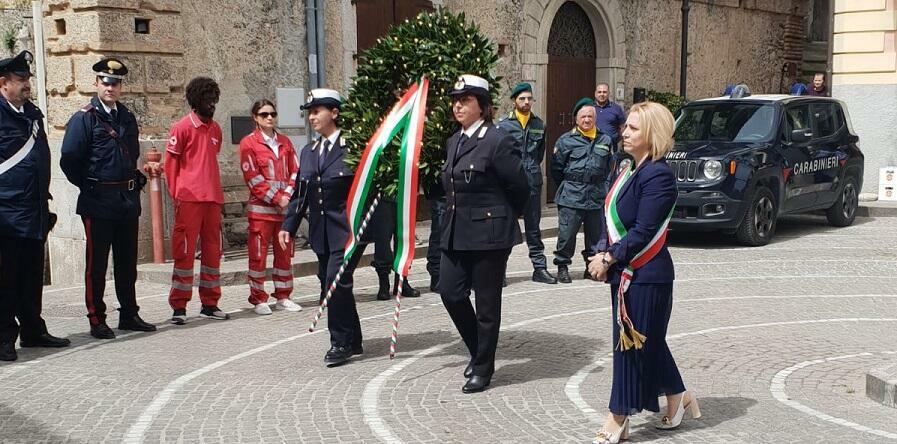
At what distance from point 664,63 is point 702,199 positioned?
30.2 feet

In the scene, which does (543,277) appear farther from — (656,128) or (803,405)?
(656,128)

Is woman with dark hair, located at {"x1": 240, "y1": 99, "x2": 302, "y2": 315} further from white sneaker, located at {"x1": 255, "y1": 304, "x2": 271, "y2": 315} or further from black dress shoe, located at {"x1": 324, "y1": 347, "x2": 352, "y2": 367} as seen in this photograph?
black dress shoe, located at {"x1": 324, "y1": 347, "x2": 352, "y2": 367}

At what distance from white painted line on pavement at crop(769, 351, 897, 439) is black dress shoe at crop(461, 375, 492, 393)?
173 centimetres

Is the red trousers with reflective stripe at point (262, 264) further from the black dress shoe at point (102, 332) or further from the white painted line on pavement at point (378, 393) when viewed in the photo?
the white painted line on pavement at point (378, 393)

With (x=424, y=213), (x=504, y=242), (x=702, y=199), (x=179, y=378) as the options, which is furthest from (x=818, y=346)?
(x=424, y=213)

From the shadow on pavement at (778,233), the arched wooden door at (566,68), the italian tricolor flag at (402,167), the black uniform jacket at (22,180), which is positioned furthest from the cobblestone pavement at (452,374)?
the arched wooden door at (566,68)

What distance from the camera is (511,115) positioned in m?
11.4

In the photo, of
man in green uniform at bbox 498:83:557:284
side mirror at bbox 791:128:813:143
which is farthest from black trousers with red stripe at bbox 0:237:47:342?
side mirror at bbox 791:128:813:143

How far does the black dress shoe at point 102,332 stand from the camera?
867cm

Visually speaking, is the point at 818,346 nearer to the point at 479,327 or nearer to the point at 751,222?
the point at 479,327

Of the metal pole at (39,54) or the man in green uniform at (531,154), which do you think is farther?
the metal pole at (39,54)

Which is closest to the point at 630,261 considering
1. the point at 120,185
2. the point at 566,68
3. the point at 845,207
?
the point at 120,185

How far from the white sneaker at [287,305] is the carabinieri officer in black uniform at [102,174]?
64.8 inches

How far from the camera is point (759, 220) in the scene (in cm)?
1393
